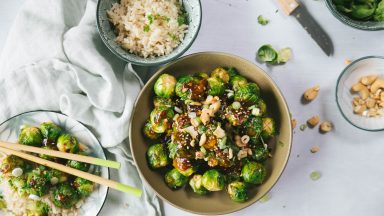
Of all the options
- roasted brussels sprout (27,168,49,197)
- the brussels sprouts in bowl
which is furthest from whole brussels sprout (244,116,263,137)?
roasted brussels sprout (27,168,49,197)

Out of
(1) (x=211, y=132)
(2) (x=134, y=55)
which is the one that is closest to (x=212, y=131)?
(1) (x=211, y=132)

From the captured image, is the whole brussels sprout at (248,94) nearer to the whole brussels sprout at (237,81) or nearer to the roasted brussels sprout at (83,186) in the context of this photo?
the whole brussels sprout at (237,81)

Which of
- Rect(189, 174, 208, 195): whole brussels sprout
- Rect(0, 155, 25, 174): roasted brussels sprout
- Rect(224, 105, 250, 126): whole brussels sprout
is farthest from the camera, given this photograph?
Rect(0, 155, 25, 174): roasted brussels sprout

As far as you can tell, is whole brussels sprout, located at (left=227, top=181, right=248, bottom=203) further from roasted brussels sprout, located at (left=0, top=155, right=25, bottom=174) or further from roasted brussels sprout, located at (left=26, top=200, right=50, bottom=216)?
roasted brussels sprout, located at (left=0, top=155, right=25, bottom=174)

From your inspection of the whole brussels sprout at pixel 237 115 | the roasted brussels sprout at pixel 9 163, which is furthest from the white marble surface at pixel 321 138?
the roasted brussels sprout at pixel 9 163

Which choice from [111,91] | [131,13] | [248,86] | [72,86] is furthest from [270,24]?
[72,86]

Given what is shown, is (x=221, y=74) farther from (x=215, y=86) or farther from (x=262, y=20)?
(x=262, y=20)
